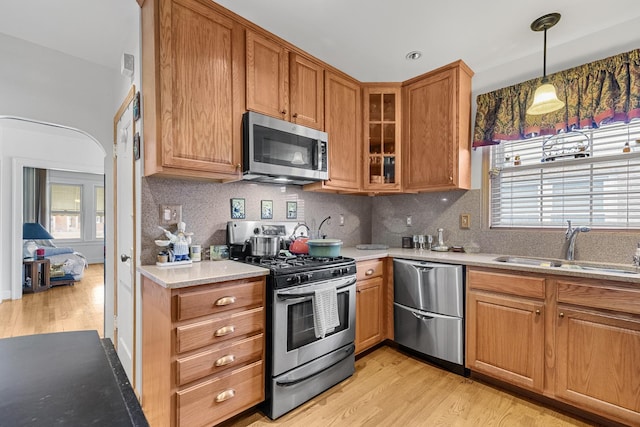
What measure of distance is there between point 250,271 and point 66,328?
2894mm

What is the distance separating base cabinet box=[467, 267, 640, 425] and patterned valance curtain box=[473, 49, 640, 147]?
1192 mm

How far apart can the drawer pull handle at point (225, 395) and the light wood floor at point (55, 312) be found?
1.84 m

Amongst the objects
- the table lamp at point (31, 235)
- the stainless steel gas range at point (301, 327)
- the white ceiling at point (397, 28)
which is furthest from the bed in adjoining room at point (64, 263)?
the stainless steel gas range at point (301, 327)

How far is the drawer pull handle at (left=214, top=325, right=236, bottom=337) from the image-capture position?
1.63m

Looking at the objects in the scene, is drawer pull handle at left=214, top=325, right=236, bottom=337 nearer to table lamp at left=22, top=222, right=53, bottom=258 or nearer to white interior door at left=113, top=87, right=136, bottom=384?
white interior door at left=113, top=87, right=136, bottom=384

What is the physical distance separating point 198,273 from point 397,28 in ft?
6.95

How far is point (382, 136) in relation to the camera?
10.1 ft

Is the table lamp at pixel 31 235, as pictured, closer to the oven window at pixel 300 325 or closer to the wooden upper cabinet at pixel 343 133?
the wooden upper cabinet at pixel 343 133

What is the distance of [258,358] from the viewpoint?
1.81 meters

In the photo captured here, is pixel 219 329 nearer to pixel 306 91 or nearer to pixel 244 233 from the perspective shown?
pixel 244 233

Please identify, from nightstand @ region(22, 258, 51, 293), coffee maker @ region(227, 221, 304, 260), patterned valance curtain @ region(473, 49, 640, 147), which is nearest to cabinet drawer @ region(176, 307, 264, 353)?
coffee maker @ region(227, 221, 304, 260)

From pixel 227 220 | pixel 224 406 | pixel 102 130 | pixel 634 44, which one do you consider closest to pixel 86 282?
pixel 102 130

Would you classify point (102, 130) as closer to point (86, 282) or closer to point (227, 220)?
point (227, 220)

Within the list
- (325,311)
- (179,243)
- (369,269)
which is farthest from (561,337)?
(179,243)
